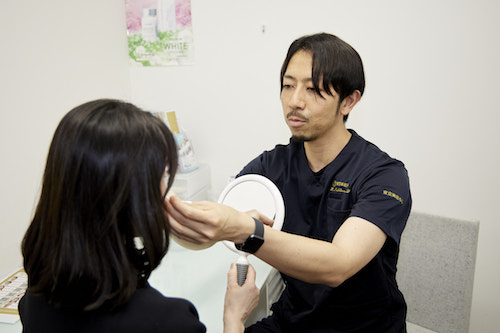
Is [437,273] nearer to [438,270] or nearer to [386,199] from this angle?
[438,270]

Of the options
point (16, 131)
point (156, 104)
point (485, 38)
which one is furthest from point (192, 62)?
point (485, 38)

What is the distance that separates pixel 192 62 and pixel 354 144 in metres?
1.11

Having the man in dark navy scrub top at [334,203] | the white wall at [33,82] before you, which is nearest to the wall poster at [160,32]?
the white wall at [33,82]

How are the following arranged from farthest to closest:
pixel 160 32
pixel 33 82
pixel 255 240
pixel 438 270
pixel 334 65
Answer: pixel 160 32
pixel 33 82
pixel 438 270
pixel 334 65
pixel 255 240

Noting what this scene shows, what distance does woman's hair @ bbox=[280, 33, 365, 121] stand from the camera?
1.04 m

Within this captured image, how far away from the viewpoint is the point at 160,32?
6.16 ft

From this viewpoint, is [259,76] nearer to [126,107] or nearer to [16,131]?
[16,131]

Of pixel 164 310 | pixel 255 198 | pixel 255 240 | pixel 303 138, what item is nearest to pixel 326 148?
pixel 303 138

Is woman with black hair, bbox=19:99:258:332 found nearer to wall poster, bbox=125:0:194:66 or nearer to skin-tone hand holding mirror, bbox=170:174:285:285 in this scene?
skin-tone hand holding mirror, bbox=170:174:285:285

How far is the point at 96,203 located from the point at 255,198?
0.56 m

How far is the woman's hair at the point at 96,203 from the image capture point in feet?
1.88

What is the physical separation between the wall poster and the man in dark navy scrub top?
92 cm

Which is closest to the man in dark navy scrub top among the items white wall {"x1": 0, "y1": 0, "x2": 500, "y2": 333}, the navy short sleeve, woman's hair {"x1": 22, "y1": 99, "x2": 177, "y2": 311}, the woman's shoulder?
the navy short sleeve

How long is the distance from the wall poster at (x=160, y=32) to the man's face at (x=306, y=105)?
36.9 inches
